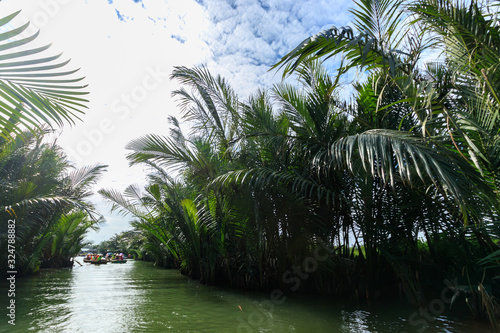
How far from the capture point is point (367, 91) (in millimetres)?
5520

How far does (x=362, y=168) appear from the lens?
4828 millimetres

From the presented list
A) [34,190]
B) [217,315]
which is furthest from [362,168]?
[34,190]

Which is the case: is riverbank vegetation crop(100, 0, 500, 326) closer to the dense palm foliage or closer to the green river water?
the green river water

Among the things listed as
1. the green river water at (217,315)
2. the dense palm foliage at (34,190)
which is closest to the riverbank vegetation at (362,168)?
the green river water at (217,315)

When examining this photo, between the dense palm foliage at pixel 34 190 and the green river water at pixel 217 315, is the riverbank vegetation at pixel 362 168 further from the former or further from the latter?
the dense palm foliage at pixel 34 190

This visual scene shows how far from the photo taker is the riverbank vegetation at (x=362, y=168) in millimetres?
3115

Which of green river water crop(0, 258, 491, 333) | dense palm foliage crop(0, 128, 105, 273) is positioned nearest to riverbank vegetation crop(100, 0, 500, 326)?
green river water crop(0, 258, 491, 333)

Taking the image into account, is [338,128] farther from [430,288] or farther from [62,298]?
[62,298]

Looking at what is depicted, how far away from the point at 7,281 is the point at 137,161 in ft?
20.8

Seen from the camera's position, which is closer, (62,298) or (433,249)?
(433,249)

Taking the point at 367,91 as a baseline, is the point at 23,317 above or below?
below

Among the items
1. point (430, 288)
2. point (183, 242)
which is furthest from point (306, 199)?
point (183, 242)

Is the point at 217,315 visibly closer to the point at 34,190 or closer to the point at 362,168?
the point at 362,168

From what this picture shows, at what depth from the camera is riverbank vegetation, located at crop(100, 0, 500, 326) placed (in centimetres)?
312
